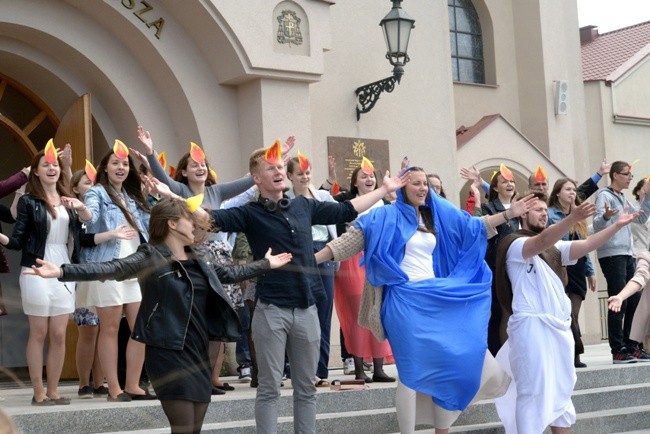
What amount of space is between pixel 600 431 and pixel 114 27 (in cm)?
644

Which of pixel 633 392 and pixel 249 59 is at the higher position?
pixel 249 59

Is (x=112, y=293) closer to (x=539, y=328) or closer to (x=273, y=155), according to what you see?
(x=273, y=155)

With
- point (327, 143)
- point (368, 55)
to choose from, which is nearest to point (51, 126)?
point (327, 143)

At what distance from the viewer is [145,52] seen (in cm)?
1152

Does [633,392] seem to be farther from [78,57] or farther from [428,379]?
[78,57]

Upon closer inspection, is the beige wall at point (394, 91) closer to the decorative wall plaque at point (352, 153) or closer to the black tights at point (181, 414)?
the decorative wall plaque at point (352, 153)

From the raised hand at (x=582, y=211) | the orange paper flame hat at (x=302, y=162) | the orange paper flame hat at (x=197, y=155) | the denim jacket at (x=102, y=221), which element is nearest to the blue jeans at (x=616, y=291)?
the orange paper flame hat at (x=302, y=162)

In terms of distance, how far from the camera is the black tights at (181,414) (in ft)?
17.2

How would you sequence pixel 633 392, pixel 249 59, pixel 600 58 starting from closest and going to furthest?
pixel 633 392 < pixel 249 59 < pixel 600 58

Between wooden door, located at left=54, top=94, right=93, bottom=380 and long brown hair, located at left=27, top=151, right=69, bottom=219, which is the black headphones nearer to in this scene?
long brown hair, located at left=27, top=151, right=69, bottom=219

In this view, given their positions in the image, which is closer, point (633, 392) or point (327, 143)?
point (633, 392)

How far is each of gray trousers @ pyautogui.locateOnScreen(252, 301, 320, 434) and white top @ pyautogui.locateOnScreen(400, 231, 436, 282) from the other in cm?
98

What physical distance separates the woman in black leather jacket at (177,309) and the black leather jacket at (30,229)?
2.34 metres

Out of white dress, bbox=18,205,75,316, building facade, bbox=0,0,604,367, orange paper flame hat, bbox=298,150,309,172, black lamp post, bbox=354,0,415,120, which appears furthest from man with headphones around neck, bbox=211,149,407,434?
black lamp post, bbox=354,0,415,120
